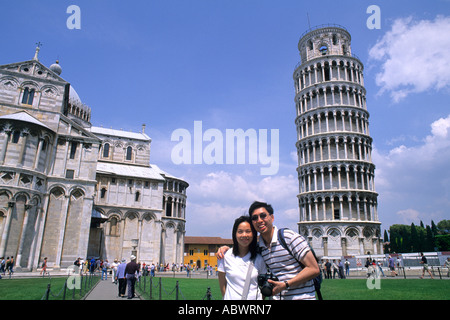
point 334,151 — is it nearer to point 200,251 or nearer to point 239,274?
point 239,274

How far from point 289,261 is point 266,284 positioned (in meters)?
0.44

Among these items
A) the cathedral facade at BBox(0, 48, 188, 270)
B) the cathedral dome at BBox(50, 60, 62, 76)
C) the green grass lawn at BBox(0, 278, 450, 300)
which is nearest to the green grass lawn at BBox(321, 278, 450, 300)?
the green grass lawn at BBox(0, 278, 450, 300)

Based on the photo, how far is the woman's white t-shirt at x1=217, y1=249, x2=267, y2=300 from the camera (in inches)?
134

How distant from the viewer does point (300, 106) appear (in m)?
47.1

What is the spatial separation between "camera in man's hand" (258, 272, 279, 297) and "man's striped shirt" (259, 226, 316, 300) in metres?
0.22

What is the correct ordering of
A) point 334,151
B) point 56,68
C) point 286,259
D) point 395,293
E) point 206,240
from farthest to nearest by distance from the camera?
point 206,240 < point 56,68 < point 334,151 < point 395,293 < point 286,259

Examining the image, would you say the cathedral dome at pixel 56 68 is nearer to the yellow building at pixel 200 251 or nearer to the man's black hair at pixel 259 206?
the yellow building at pixel 200 251

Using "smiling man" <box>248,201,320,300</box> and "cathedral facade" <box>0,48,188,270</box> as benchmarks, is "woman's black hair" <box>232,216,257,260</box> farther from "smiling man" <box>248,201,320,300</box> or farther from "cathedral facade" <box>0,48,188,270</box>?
"cathedral facade" <box>0,48,188,270</box>

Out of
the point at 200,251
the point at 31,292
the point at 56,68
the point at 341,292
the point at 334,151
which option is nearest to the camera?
the point at 31,292

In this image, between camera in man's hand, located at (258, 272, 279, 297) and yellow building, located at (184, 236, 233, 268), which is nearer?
camera in man's hand, located at (258, 272, 279, 297)

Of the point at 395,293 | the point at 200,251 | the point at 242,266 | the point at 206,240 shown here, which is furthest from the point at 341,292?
the point at 206,240

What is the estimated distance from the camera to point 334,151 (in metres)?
41.7

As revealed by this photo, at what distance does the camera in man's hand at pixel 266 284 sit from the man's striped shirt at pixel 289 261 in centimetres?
22
